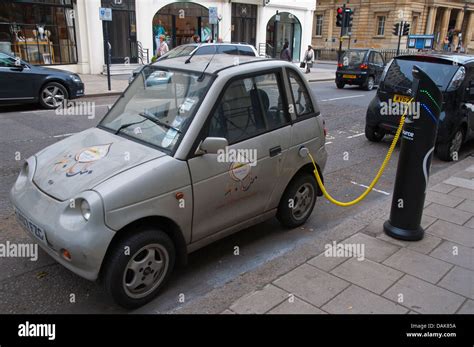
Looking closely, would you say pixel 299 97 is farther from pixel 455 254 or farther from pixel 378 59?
pixel 378 59

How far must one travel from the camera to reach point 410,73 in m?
8.05

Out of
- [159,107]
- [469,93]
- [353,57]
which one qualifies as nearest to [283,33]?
[353,57]

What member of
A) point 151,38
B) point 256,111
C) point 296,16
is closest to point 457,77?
point 256,111

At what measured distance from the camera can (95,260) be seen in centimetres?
300

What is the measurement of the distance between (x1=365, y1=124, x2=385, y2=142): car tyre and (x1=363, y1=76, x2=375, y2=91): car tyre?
10.6m

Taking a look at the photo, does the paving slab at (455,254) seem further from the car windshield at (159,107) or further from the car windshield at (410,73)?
the car windshield at (410,73)

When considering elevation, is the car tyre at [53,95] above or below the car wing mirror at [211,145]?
below

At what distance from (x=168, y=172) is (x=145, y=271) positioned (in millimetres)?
801

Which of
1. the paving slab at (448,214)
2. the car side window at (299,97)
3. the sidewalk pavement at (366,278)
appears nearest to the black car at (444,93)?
→ the paving slab at (448,214)

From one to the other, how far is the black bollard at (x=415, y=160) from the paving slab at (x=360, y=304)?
1231 millimetres

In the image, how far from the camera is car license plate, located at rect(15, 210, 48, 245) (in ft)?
10.5

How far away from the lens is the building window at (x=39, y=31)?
725 inches

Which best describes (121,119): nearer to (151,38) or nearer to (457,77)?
(457,77)

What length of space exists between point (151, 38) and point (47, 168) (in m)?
20.7
